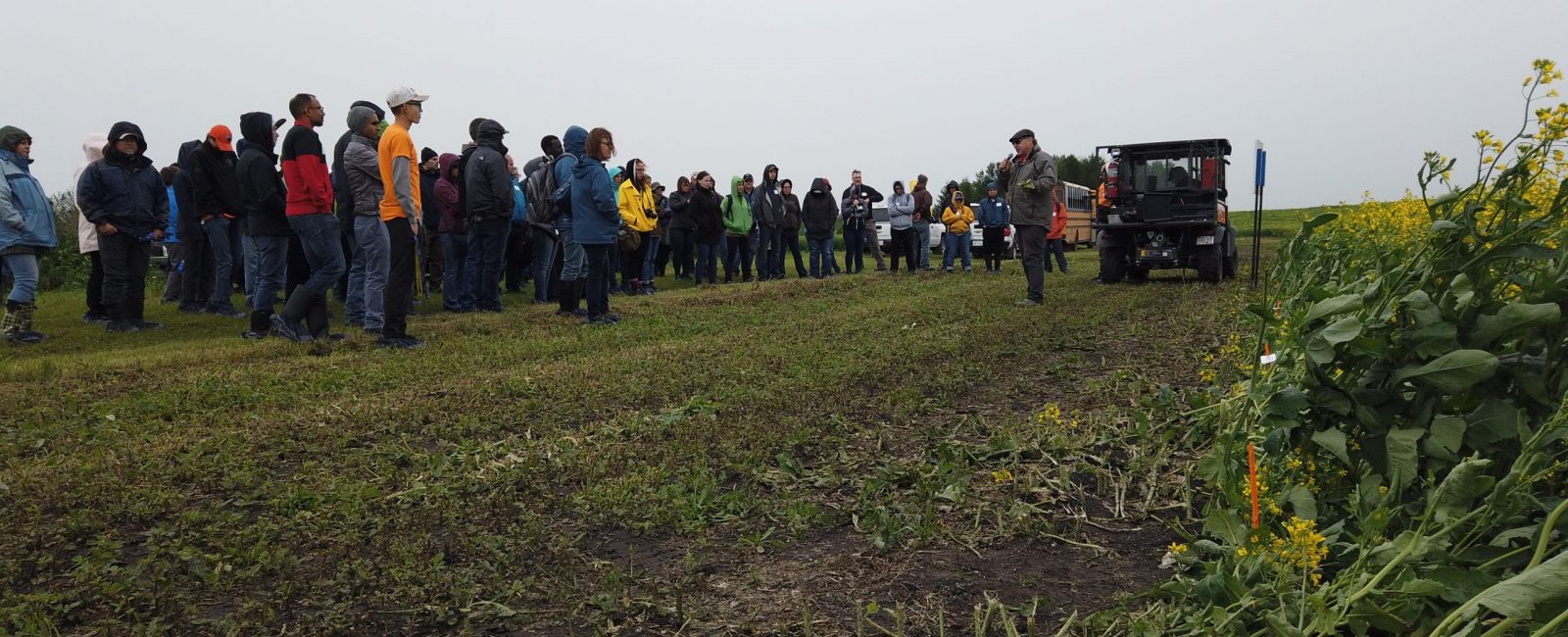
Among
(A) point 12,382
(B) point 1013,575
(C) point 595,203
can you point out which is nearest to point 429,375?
(A) point 12,382

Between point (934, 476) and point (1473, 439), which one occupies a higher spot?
point (1473, 439)

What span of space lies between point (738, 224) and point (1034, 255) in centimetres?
673

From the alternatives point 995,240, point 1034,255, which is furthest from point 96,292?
point 995,240

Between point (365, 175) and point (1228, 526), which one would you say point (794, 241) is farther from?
point (1228, 526)

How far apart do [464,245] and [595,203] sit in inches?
103

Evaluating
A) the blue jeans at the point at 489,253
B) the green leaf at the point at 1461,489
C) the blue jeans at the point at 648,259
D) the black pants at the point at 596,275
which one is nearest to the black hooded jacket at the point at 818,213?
the blue jeans at the point at 648,259

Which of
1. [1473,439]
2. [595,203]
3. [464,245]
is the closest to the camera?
[1473,439]

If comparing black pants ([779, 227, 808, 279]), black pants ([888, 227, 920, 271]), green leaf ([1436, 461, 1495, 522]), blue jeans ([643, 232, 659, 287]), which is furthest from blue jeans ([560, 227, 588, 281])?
black pants ([888, 227, 920, 271])

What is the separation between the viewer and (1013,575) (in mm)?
3326

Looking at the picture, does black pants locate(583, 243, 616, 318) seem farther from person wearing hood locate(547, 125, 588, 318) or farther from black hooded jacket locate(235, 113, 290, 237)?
black hooded jacket locate(235, 113, 290, 237)

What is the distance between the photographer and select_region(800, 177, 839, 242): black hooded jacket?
1938 cm

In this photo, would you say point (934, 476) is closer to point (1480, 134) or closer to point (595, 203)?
point (1480, 134)

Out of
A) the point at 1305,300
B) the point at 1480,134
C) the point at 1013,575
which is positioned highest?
the point at 1480,134

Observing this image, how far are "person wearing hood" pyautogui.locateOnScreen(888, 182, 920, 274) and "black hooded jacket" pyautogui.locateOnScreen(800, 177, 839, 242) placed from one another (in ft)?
3.84
